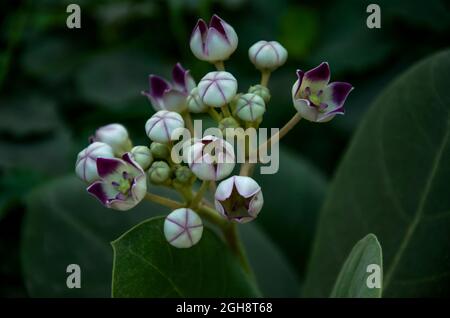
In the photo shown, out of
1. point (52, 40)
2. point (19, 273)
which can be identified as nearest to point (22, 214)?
point (19, 273)

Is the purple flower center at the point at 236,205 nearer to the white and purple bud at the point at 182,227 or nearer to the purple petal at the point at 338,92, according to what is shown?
the white and purple bud at the point at 182,227

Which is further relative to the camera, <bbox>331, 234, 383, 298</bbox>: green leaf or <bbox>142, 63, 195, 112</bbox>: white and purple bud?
<bbox>142, 63, 195, 112</bbox>: white and purple bud

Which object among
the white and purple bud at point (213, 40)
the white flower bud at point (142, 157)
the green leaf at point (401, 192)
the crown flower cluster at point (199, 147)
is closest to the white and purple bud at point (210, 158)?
the crown flower cluster at point (199, 147)

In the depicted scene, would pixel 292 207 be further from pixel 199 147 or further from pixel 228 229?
pixel 199 147

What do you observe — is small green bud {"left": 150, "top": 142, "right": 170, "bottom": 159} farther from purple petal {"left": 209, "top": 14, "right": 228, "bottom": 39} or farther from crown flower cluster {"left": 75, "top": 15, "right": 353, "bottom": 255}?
purple petal {"left": 209, "top": 14, "right": 228, "bottom": 39}

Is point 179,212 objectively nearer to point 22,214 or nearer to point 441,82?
point 441,82

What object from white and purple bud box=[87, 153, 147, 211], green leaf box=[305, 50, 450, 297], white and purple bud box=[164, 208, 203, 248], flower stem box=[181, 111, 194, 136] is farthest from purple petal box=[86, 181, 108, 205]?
green leaf box=[305, 50, 450, 297]
